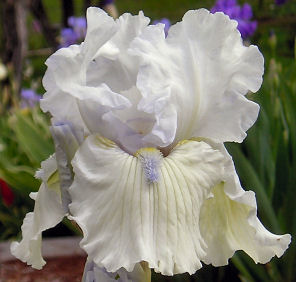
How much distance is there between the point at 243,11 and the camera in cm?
275

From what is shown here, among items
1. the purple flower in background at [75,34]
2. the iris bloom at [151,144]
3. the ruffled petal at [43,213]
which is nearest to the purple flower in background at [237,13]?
the purple flower in background at [75,34]

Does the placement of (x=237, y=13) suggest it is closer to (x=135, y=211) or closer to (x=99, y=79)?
(x=99, y=79)

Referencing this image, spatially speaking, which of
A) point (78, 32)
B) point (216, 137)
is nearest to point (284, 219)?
point (216, 137)

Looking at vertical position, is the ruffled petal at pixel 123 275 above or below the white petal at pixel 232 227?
below

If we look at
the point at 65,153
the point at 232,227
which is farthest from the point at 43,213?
the point at 232,227

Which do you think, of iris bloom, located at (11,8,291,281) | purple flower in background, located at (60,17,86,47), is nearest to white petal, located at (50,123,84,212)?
iris bloom, located at (11,8,291,281)

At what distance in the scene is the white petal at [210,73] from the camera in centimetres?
98

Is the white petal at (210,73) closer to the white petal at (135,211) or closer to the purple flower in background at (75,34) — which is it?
the white petal at (135,211)

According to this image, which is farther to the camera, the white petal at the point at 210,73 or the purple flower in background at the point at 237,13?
the purple flower in background at the point at 237,13

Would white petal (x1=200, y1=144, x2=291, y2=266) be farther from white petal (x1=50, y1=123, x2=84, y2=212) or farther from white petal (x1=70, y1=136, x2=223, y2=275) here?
white petal (x1=50, y1=123, x2=84, y2=212)

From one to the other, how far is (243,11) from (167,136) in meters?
1.95

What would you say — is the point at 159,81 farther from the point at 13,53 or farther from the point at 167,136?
the point at 13,53

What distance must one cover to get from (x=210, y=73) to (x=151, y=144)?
0.53 feet

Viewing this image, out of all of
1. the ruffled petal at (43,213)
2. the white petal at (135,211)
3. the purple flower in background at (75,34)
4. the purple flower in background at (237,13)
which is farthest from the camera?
the purple flower in background at (75,34)
